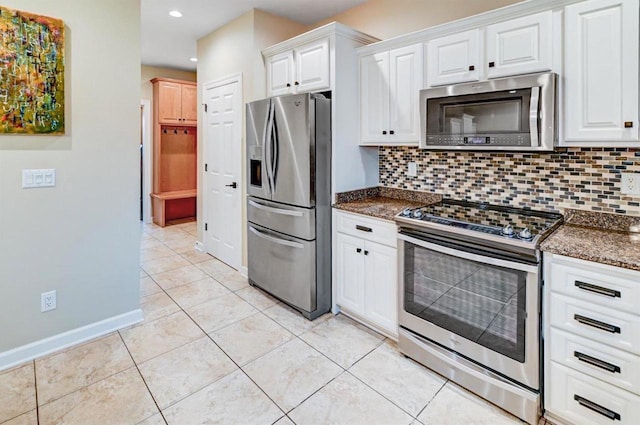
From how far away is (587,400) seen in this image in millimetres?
1617

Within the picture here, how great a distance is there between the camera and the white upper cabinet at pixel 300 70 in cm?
281

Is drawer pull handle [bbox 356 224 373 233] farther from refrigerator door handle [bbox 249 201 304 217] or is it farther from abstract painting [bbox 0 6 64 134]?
abstract painting [bbox 0 6 64 134]

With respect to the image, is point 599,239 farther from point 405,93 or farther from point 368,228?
point 405,93

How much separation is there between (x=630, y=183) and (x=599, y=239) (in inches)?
17.4

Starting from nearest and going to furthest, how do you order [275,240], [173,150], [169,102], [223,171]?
1. [275,240]
2. [223,171]
3. [169,102]
4. [173,150]

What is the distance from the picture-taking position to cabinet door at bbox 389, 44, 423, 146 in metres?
2.50

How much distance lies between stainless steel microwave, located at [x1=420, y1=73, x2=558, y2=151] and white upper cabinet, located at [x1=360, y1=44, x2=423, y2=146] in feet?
0.57

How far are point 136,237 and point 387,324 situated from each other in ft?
6.49

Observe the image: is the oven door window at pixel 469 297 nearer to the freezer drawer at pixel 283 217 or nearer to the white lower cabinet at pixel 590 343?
the white lower cabinet at pixel 590 343

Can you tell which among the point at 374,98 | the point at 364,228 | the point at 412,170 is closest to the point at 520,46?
the point at 374,98

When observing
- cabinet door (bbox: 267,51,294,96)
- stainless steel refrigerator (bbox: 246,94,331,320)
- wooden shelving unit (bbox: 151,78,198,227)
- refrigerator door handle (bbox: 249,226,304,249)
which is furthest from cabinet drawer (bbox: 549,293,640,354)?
wooden shelving unit (bbox: 151,78,198,227)

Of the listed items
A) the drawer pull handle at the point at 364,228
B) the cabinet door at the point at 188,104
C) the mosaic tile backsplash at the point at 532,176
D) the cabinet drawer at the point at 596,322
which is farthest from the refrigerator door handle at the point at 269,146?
the cabinet door at the point at 188,104

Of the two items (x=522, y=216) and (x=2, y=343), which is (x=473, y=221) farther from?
(x=2, y=343)

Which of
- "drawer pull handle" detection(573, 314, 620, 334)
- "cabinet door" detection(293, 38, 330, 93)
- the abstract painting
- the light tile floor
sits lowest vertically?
the light tile floor
